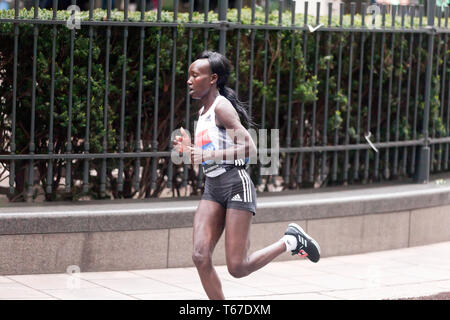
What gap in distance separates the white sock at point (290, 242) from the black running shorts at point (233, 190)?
0.61 m

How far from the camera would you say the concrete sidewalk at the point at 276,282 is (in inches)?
302

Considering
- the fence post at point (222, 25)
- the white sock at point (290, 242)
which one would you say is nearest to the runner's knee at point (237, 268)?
the white sock at point (290, 242)

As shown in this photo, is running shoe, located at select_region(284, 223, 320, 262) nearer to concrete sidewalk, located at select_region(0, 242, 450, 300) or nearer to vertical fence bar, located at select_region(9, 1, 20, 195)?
concrete sidewalk, located at select_region(0, 242, 450, 300)

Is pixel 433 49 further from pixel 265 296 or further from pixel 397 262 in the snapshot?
pixel 265 296

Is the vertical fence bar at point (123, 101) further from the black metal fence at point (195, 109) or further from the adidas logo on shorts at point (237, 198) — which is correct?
the adidas logo on shorts at point (237, 198)

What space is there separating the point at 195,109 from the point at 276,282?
1843 mm

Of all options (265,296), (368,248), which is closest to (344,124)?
(368,248)

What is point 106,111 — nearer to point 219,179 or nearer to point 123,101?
point 123,101

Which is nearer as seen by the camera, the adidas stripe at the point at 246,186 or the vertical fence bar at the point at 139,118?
the adidas stripe at the point at 246,186

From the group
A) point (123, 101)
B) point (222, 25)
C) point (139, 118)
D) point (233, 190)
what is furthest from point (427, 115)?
point (233, 190)

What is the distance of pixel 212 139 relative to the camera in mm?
6570

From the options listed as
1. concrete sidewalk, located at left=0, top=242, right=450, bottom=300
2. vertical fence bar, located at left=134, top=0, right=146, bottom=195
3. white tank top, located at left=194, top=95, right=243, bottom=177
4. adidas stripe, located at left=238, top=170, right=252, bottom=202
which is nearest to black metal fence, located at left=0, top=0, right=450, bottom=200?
vertical fence bar, located at left=134, top=0, right=146, bottom=195
